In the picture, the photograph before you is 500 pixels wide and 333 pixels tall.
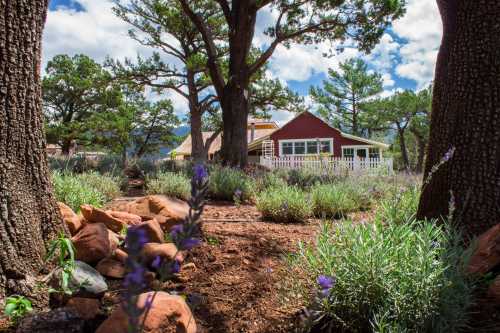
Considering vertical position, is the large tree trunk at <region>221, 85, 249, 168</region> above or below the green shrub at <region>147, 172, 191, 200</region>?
above

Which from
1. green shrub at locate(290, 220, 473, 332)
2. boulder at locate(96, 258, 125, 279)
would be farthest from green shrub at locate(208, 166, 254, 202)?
green shrub at locate(290, 220, 473, 332)

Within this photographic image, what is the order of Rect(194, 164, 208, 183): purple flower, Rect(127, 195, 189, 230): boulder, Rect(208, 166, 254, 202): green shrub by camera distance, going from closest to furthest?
Rect(194, 164, 208, 183): purple flower, Rect(127, 195, 189, 230): boulder, Rect(208, 166, 254, 202): green shrub

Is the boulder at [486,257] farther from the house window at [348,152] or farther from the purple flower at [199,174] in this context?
the house window at [348,152]

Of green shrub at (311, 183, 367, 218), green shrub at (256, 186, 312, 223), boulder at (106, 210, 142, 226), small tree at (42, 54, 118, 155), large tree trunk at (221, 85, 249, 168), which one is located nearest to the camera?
boulder at (106, 210, 142, 226)

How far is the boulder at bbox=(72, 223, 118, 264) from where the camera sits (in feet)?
8.53

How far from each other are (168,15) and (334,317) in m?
14.9

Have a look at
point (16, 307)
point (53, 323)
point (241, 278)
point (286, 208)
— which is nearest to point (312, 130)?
point (286, 208)

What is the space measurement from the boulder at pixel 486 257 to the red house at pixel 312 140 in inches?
1065

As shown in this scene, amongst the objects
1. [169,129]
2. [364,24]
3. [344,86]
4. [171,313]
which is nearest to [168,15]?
[364,24]

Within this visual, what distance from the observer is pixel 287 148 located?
30.1 m

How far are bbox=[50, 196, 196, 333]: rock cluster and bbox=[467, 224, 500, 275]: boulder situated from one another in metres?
1.61

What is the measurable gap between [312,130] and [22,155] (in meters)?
28.2

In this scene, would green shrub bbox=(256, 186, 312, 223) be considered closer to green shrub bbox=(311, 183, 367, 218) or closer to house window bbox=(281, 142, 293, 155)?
green shrub bbox=(311, 183, 367, 218)

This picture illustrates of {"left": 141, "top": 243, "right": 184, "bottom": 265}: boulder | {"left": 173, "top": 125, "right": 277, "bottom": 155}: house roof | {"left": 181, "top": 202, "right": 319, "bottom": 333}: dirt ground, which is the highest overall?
{"left": 173, "top": 125, "right": 277, "bottom": 155}: house roof
